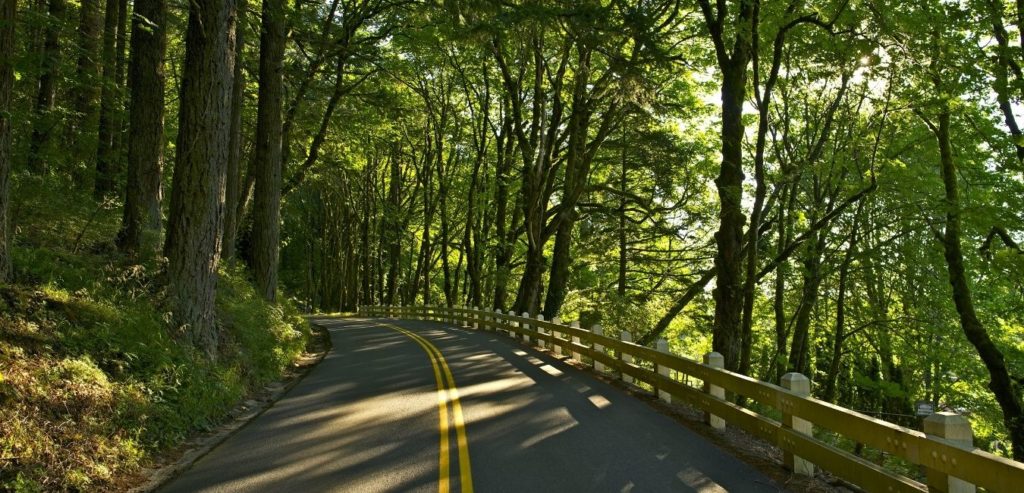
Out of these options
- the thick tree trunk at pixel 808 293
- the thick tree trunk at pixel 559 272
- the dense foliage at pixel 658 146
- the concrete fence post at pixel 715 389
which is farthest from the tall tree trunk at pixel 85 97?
the thick tree trunk at pixel 808 293

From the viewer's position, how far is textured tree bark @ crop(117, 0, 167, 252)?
1195 centimetres

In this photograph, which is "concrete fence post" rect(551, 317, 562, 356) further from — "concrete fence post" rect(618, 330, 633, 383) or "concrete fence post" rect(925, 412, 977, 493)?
"concrete fence post" rect(925, 412, 977, 493)

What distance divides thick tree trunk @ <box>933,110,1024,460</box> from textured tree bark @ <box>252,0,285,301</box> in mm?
15796

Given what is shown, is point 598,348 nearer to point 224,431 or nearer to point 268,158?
point 224,431

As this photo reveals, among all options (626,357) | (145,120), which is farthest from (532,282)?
(145,120)

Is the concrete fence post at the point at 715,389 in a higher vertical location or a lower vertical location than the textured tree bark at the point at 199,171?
lower

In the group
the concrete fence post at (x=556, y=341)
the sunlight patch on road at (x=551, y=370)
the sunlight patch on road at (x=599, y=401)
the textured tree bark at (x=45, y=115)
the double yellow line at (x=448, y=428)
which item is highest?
the textured tree bark at (x=45, y=115)

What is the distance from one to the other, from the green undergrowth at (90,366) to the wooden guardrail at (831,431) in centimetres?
605

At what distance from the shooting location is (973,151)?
1739 cm

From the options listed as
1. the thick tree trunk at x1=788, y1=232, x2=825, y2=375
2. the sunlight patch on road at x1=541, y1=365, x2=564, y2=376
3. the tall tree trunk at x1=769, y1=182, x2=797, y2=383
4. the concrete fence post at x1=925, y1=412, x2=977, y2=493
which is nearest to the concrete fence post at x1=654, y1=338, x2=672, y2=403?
the sunlight patch on road at x1=541, y1=365, x2=564, y2=376

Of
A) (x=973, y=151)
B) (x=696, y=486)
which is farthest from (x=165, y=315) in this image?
(x=973, y=151)

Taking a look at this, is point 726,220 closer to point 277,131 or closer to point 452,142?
point 277,131

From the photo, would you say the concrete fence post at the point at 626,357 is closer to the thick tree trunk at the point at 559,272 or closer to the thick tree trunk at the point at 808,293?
the thick tree trunk at the point at 808,293

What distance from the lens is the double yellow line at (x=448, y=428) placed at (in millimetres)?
6176
